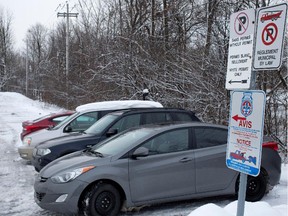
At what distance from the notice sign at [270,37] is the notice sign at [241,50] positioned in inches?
3.6

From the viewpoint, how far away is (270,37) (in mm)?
3027

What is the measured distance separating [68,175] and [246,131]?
121 inches

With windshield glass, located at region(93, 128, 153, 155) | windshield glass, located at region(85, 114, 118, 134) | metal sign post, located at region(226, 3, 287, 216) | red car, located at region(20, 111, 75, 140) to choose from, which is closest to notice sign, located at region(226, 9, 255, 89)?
metal sign post, located at region(226, 3, 287, 216)

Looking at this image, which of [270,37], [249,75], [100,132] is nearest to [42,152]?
[100,132]

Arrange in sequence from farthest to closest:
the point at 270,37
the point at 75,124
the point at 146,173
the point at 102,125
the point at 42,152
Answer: the point at 75,124 → the point at 102,125 → the point at 42,152 → the point at 146,173 → the point at 270,37

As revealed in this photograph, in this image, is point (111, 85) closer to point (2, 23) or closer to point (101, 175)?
point (101, 175)

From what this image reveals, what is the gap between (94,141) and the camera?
26.0 ft

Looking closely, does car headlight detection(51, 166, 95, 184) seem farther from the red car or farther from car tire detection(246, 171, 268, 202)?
the red car

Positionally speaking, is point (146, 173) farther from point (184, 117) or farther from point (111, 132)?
point (184, 117)

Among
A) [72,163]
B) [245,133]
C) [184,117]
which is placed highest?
[245,133]

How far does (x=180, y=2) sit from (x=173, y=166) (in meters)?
12.4

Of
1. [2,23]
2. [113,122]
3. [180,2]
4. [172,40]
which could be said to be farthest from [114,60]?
[2,23]

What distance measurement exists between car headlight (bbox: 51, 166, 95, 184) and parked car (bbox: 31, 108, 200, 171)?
2.31m

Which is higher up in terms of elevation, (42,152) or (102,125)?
(102,125)
